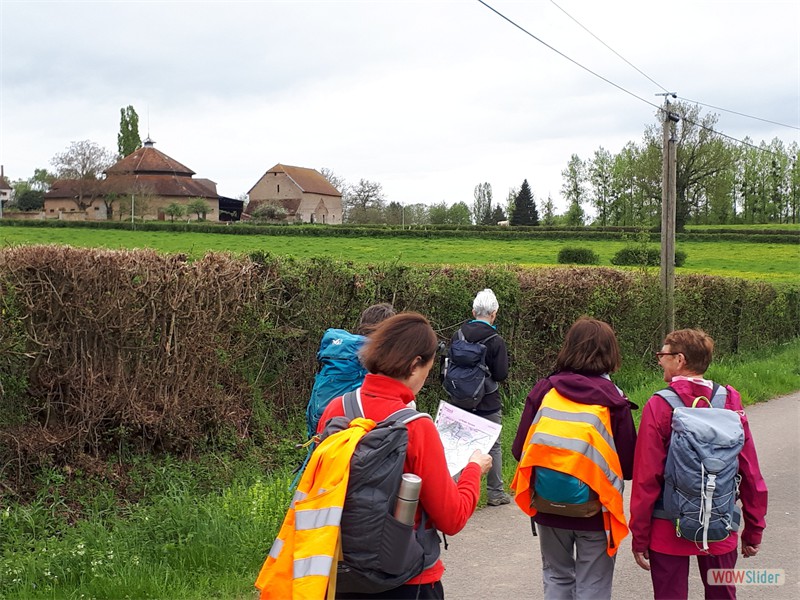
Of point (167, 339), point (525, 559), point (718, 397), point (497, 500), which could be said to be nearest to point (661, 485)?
point (718, 397)

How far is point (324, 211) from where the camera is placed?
103m

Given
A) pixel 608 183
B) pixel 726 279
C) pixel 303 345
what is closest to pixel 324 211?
pixel 608 183

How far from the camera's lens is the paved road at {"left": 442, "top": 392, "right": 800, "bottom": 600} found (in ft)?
16.8

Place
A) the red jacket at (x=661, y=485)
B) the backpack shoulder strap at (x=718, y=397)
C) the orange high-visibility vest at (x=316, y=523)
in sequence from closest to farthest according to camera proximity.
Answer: the orange high-visibility vest at (x=316, y=523)
the red jacket at (x=661, y=485)
the backpack shoulder strap at (x=718, y=397)

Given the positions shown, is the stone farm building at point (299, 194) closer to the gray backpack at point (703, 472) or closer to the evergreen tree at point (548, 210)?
the evergreen tree at point (548, 210)

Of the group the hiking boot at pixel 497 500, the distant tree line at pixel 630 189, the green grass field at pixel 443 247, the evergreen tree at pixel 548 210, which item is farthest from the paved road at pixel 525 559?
the evergreen tree at pixel 548 210

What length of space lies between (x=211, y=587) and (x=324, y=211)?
100m

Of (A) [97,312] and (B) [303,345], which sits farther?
(B) [303,345]

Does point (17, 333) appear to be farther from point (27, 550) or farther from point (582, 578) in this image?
point (582, 578)

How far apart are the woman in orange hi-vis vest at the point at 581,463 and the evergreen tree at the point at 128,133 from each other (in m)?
102

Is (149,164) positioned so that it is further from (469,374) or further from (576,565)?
(576,565)

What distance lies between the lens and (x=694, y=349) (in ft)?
13.1

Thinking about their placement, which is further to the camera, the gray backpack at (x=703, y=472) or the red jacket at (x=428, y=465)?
the gray backpack at (x=703, y=472)

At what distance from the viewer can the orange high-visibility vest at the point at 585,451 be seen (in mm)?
3809
